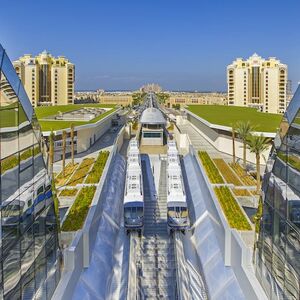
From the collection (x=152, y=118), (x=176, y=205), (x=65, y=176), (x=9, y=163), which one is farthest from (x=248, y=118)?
(x=9, y=163)

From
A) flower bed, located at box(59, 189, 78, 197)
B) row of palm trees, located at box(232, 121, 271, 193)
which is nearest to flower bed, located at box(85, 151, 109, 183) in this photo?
flower bed, located at box(59, 189, 78, 197)

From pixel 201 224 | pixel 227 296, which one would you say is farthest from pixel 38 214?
pixel 201 224

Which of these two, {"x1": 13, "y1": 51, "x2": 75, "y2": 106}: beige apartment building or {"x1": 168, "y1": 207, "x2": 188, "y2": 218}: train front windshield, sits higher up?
{"x1": 13, "y1": 51, "x2": 75, "y2": 106}: beige apartment building

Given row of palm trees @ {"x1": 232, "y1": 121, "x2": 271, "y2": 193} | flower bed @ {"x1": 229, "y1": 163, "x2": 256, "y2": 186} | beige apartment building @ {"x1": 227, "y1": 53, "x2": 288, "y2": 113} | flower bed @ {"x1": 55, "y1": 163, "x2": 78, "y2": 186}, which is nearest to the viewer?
row of palm trees @ {"x1": 232, "y1": 121, "x2": 271, "y2": 193}

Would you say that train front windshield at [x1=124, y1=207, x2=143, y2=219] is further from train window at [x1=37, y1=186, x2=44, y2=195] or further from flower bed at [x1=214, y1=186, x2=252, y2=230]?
train window at [x1=37, y1=186, x2=44, y2=195]

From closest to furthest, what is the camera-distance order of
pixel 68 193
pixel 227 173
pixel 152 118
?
1. pixel 68 193
2. pixel 227 173
3. pixel 152 118

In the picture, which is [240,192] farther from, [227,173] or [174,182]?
[174,182]
